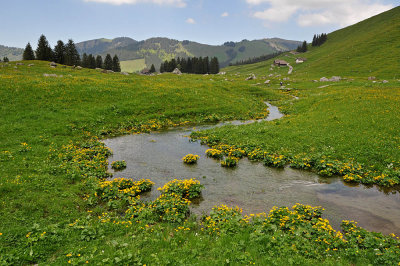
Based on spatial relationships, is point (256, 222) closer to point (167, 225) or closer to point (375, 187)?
point (167, 225)

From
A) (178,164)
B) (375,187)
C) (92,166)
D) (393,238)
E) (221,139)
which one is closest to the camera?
(393,238)

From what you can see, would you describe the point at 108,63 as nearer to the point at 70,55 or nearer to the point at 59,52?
the point at 70,55

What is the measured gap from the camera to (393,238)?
1001 cm

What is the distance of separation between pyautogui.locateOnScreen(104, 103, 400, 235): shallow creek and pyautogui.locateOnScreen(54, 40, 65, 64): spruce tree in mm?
104933

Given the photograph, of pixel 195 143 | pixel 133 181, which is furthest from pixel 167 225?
pixel 195 143

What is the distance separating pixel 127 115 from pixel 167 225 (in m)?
24.0

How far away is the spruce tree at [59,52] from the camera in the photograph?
102 meters

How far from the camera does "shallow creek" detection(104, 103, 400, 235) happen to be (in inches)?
497

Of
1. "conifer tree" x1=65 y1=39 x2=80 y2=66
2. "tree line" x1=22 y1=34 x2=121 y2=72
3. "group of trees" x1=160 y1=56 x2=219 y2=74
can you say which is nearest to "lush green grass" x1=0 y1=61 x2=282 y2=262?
"conifer tree" x1=65 y1=39 x2=80 y2=66

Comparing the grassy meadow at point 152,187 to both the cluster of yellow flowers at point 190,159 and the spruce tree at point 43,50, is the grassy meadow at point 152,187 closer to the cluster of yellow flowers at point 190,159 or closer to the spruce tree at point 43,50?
the cluster of yellow flowers at point 190,159

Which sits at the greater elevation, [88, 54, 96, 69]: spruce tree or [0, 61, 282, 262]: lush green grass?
[88, 54, 96, 69]: spruce tree

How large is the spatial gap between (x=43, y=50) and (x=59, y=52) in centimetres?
644

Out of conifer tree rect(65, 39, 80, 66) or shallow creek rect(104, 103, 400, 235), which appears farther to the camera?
conifer tree rect(65, 39, 80, 66)

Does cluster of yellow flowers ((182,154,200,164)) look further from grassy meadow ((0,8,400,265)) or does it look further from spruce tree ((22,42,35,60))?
spruce tree ((22,42,35,60))
